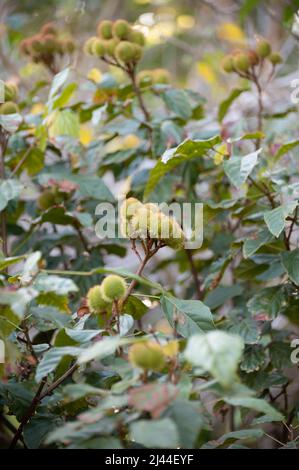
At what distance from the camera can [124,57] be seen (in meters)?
1.44

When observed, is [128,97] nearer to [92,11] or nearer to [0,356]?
[0,356]

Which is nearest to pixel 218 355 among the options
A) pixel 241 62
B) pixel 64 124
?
pixel 64 124

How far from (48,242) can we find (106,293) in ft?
2.48

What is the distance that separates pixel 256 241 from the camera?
3.90 feet

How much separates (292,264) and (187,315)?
287 millimetres

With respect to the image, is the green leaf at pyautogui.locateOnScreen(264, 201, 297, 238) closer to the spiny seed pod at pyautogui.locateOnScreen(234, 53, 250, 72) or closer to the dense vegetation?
the dense vegetation

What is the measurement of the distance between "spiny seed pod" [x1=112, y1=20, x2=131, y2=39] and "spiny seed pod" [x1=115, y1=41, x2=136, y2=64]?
2.0 inches

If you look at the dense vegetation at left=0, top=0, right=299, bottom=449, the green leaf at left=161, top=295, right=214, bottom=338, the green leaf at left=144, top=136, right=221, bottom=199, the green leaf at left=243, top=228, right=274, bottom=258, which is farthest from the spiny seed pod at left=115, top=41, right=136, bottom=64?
the green leaf at left=161, top=295, right=214, bottom=338

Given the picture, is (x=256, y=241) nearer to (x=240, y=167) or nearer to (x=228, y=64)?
(x=240, y=167)

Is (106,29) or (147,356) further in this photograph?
(106,29)

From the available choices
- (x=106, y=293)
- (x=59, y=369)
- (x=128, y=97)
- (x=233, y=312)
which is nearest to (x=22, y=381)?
(x=59, y=369)

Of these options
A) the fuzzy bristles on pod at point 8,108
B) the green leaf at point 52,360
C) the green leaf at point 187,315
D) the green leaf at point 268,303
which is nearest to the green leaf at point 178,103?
the fuzzy bristles on pod at point 8,108

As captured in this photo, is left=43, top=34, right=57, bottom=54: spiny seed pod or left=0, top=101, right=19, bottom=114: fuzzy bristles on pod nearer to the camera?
left=0, top=101, right=19, bottom=114: fuzzy bristles on pod

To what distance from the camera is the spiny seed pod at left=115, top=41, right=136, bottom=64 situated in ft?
4.67
